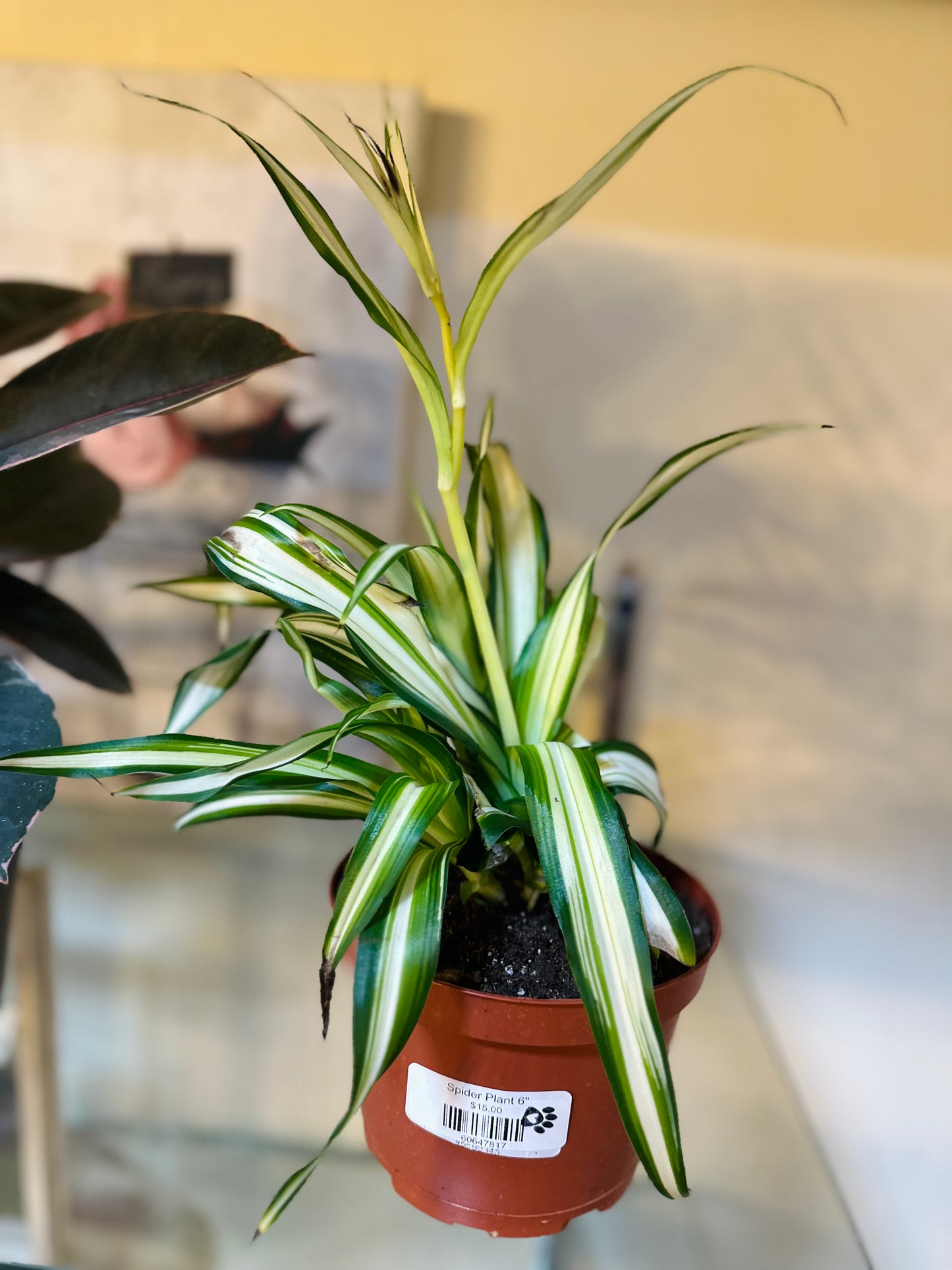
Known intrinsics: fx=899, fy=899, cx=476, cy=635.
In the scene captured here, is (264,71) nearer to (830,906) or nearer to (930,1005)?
(830,906)

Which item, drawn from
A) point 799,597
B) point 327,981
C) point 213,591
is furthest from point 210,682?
point 799,597

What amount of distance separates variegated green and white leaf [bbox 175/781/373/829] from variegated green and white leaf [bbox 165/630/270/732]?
0.12 metres

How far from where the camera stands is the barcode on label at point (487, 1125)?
56 centimetres

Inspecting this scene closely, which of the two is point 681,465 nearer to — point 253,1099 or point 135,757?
point 135,757

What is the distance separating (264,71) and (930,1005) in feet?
3.87

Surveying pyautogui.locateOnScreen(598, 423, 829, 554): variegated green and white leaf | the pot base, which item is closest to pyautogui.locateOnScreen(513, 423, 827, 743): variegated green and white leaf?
pyautogui.locateOnScreen(598, 423, 829, 554): variegated green and white leaf

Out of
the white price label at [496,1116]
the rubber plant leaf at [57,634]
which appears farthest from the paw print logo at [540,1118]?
the rubber plant leaf at [57,634]

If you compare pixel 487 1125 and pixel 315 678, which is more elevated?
pixel 315 678

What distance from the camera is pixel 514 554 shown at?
685 millimetres

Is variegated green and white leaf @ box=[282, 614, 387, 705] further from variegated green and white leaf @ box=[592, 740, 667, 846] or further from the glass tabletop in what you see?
the glass tabletop

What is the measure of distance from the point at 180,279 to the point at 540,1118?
0.79 m

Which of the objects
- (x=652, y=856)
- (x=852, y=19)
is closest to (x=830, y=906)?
(x=652, y=856)

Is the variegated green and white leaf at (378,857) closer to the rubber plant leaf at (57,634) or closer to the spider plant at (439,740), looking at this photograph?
the spider plant at (439,740)

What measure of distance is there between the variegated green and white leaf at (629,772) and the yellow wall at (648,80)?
1.77ft
